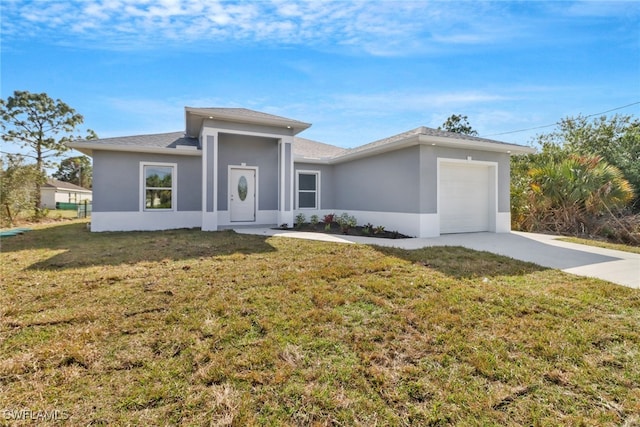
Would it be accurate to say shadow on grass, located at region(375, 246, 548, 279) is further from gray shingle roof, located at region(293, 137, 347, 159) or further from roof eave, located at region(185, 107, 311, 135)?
gray shingle roof, located at region(293, 137, 347, 159)

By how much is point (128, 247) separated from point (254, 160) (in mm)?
5955

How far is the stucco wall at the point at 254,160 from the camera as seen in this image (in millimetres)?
11305

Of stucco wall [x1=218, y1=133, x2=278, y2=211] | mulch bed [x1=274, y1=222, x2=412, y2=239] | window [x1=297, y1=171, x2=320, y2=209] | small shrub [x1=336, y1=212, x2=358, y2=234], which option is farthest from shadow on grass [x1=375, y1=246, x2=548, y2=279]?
window [x1=297, y1=171, x2=320, y2=209]

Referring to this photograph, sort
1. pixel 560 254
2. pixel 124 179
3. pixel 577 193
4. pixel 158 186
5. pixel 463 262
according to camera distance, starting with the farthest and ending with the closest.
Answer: pixel 158 186 < pixel 124 179 < pixel 577 193 < pixel 560 254 < pixel 463 262

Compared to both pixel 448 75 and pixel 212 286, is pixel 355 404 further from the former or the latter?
pixel 448 75

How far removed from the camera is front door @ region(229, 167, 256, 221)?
11.6 metres

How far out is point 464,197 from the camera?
32.4 feet

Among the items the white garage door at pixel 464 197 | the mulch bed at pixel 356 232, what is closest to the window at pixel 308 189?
the mulch bed at pixel 356 232

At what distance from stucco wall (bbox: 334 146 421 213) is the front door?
3790mm

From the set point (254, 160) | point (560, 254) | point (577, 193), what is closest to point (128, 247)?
point (254, 160)

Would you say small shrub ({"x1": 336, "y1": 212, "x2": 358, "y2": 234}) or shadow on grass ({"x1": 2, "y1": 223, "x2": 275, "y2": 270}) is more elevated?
small shrub ({"x1": 336, "y1": 212, "x2": 358, "y2": 234})

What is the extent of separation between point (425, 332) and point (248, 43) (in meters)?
8.99

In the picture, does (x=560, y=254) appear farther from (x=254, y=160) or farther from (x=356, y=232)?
(x=254, y=160)

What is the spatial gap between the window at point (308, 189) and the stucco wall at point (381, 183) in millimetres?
888
